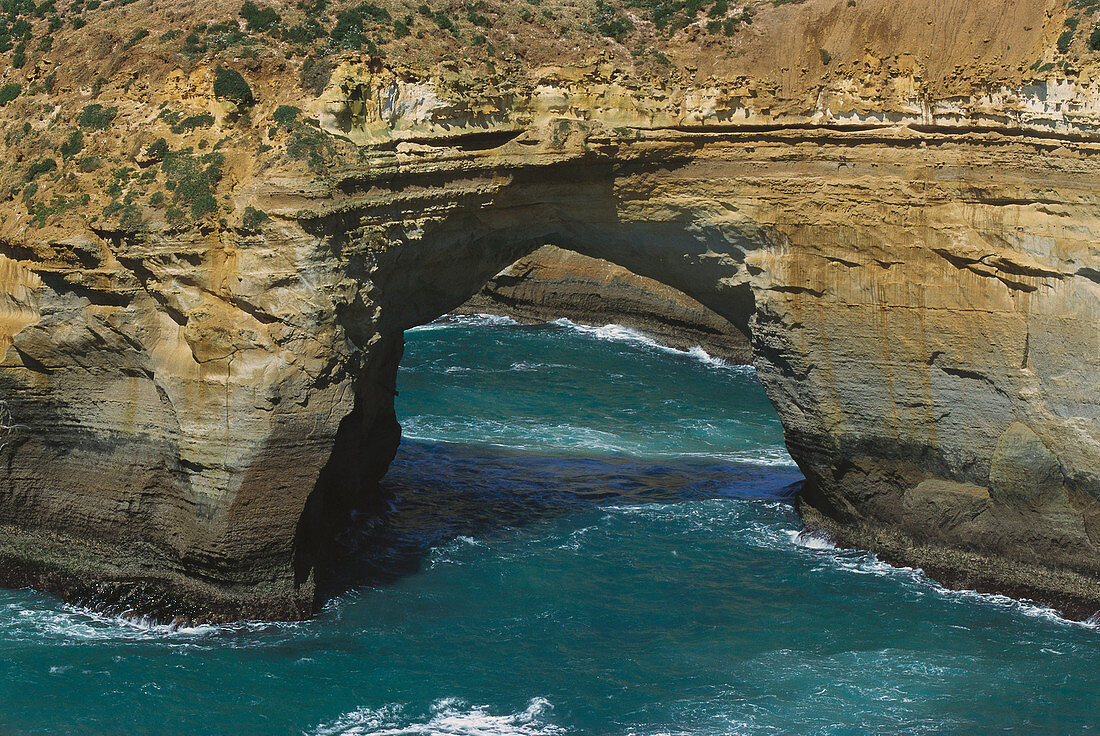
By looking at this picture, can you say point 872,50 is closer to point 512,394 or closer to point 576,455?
point 576,455

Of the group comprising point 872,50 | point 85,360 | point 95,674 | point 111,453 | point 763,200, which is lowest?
point 95,674

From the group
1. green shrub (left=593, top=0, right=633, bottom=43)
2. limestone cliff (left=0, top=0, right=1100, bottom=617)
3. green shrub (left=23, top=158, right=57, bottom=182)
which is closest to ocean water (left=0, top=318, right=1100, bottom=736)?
limestone cliff (left=0, top=0, right=1100, bottom=617)

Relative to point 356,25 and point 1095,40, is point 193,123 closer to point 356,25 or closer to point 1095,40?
point 356,25

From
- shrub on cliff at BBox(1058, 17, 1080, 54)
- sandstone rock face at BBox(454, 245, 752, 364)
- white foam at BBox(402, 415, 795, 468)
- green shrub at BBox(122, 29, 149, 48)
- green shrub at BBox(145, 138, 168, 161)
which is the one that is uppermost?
shrub on cliff at BBox(1058, 17, 1080, 54)

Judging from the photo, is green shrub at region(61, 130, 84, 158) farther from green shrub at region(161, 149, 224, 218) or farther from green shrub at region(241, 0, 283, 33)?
green shrub at region(241, 0, 283, 33)

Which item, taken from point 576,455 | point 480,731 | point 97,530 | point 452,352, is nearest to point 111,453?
point 97,530
